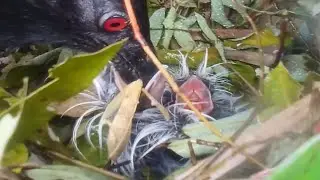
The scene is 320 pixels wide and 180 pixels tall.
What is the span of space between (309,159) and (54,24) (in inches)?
29.5

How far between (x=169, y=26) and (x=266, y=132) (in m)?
0.55

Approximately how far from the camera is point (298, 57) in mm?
1470

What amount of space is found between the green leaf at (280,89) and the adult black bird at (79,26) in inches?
8.9

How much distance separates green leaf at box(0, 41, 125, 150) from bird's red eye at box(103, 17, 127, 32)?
26cm

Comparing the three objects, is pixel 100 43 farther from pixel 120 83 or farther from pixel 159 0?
pixel 159 0

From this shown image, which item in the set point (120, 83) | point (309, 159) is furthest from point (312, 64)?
point (309, 159)

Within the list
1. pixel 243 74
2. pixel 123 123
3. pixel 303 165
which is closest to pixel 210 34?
pixel 243 74

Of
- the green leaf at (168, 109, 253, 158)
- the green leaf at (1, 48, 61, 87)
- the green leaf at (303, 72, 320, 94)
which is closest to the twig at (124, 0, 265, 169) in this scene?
the green leaf at (168, 109, 253, 158)

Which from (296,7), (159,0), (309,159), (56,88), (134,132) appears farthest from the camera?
(159,0)

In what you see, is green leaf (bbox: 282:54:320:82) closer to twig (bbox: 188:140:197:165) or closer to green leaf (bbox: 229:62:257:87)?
green leaf (bbox: 229:62:257:87)

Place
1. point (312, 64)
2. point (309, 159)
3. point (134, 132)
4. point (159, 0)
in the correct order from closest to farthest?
1. point (309, 159)
2. point (134, 132)
3. point (312, 64)
4. point (159, 0)

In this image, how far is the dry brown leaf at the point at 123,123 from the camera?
120 cm

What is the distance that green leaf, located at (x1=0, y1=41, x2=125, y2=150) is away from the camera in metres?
1.09

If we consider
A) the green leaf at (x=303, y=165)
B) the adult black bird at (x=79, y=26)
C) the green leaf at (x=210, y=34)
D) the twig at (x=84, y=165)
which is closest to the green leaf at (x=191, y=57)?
the green leaf at (x=210, y=34)
